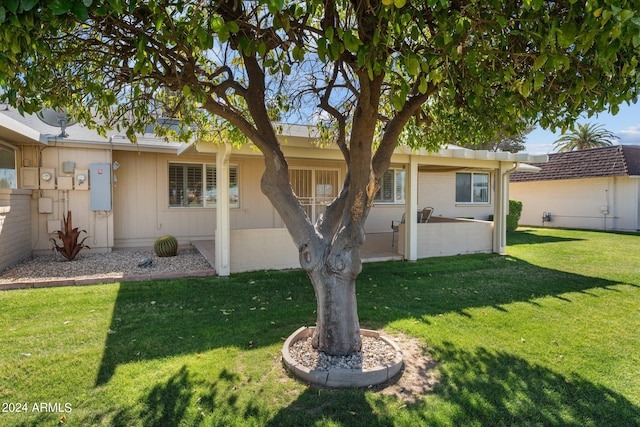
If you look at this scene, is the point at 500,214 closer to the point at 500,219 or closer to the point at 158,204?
the point at 500,219

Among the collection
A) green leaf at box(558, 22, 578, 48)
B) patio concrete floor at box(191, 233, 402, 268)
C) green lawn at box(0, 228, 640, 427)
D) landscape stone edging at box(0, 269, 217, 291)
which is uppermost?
green leaf at box(558, 22, 578, 48)

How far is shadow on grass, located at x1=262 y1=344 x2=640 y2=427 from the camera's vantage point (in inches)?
109

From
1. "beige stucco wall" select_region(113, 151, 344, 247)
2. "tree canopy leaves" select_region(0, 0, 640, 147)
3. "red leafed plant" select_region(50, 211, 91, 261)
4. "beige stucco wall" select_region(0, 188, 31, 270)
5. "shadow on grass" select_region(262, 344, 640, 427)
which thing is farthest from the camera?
"beige stucco wall" select_region(113, 151, 344, 247)

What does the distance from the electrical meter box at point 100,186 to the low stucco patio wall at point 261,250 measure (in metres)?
3.95

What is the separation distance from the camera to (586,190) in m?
18.7

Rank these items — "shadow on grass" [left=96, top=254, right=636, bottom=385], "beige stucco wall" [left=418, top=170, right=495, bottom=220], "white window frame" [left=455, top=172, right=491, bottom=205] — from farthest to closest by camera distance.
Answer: "white window frame" [left=455, top=172, right=491, bottom=205] < "beige stucco wall" [left=418, top=170, right=495, bottom=220] < "shadow on grass" [left=96, top=254, right=636, bottom=385]

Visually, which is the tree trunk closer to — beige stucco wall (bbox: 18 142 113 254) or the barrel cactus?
the barrel cactus

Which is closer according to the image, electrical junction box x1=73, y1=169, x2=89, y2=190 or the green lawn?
the green lawn

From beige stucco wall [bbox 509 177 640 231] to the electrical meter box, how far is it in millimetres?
21228

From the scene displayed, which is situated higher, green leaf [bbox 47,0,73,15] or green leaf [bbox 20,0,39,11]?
green leaf [bbox 47,0,73,15]

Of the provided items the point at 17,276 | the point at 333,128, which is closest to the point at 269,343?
the point at 333,128

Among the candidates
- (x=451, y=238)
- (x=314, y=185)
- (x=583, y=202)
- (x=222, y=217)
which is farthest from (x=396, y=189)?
(x=583, y=202)

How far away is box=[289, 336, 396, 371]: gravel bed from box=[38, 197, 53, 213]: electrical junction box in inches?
316

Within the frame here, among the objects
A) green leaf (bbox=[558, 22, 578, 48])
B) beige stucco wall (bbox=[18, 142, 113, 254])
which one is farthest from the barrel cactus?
green leaf (bbox=[558, 22, 578, 48])
